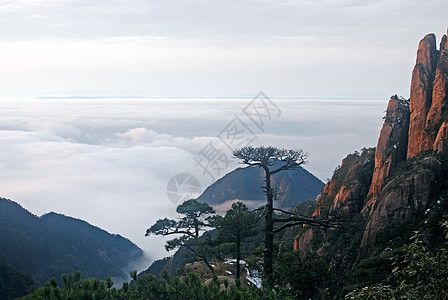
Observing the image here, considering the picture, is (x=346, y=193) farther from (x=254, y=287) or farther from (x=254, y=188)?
(x=254, y=188)

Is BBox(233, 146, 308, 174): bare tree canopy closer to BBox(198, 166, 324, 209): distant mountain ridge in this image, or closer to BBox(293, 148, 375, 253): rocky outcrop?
BBox(293, 148, 375, 253): rocky outcrop

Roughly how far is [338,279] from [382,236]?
3.15 metres

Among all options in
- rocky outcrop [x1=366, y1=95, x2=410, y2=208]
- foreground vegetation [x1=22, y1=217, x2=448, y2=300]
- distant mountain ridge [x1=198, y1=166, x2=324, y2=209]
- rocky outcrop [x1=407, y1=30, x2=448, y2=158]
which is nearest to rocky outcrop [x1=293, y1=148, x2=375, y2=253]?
rocky outcrop [x1=366, y1=95, x2=410, y2=208]

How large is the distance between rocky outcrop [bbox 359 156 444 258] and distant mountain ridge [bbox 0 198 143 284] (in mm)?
45755

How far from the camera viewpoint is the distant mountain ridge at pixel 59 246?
201ft

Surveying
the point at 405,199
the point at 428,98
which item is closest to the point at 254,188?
the point at 428,98

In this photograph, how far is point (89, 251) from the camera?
74.2 meters

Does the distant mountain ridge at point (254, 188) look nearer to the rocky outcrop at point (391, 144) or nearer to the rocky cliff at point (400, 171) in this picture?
the rocky cliff at point (400, 171)

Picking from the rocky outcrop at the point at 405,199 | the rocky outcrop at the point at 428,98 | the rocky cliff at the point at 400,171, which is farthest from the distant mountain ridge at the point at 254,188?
the rocky outcrop at the point at 405,199

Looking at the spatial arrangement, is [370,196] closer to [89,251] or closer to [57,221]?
[89,251]

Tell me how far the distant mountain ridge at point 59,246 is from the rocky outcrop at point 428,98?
47.4 meters

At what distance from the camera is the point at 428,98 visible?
27516 mm

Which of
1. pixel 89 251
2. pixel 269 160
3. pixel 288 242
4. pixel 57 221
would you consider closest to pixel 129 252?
pixel 89 251

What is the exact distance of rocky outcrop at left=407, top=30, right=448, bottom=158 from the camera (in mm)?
25750
